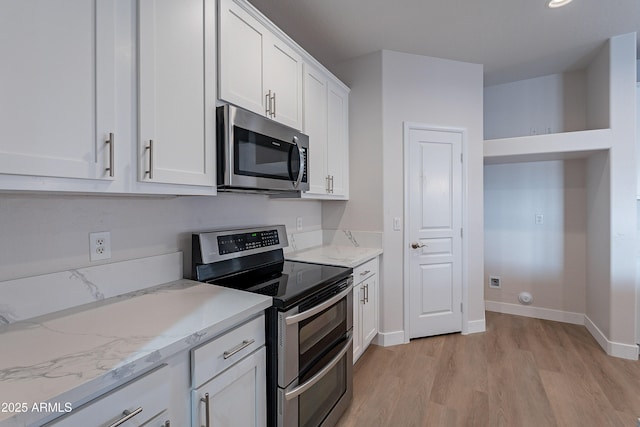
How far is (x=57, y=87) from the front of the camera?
0.88 metres

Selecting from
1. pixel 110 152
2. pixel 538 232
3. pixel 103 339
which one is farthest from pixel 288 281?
pixel 538 232

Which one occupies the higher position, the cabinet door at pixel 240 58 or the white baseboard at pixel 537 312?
the cabinet door at pixel 240 58

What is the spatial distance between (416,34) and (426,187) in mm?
1309

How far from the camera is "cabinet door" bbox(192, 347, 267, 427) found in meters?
1.00

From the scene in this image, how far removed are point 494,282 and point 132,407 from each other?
3.83 metres

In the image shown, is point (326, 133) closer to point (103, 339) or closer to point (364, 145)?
point (364, 145)

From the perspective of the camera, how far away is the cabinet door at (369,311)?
236 cm

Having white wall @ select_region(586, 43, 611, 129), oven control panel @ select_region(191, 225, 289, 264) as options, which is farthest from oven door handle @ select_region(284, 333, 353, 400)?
white wall @ select_region(586, 43, 611, 129)

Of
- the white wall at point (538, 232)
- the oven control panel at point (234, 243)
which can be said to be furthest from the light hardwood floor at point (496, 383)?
the oven control panel at point (234, 243)

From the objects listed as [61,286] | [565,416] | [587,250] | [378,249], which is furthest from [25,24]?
[587,250]

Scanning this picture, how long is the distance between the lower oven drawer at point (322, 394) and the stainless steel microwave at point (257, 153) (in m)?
0.97

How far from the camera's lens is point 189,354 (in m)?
Result: 0.96

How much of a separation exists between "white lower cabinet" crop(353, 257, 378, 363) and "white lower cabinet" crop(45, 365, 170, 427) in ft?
4.88

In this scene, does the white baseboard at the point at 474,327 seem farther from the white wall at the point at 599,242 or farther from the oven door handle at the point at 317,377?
the oven door handle at the point at 317,377
